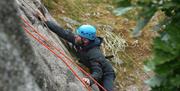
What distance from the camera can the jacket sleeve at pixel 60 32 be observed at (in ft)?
32.8

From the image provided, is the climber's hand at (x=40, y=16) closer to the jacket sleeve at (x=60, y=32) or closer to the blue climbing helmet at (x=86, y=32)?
the jacket sleeve at (x=60, y=32)

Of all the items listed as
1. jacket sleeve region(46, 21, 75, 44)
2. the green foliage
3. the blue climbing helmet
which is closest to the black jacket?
jacket sleeve region(46, 21, 75, 44)

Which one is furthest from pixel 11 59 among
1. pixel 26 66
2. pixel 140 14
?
pixel 140 14

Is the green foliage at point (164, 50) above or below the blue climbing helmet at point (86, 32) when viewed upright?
above

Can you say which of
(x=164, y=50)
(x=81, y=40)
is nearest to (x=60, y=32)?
(x=81, y=40)

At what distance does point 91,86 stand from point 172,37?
17.8 feet

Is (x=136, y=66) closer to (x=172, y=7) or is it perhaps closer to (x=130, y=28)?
(x=130, y=28)

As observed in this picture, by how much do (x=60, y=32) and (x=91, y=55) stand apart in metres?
0.75

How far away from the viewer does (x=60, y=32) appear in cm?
1013

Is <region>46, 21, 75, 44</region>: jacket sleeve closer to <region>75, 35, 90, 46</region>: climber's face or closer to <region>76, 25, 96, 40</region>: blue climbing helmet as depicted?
<region>75, 35, 90, 46</region>: climber's face

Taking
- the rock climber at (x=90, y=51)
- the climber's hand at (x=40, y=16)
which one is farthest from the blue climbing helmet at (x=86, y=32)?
the climber's hand at (x=40, y=16)

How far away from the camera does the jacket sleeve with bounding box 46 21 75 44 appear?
32.8 ft

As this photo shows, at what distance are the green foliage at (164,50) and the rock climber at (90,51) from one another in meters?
5.96

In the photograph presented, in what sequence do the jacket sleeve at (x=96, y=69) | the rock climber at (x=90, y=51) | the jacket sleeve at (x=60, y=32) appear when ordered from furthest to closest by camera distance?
the rock climber at (x=90, y=51) → the jacket sleeve at (x=60, y=32) → the jacket sleeve at (x=96, y=69)
